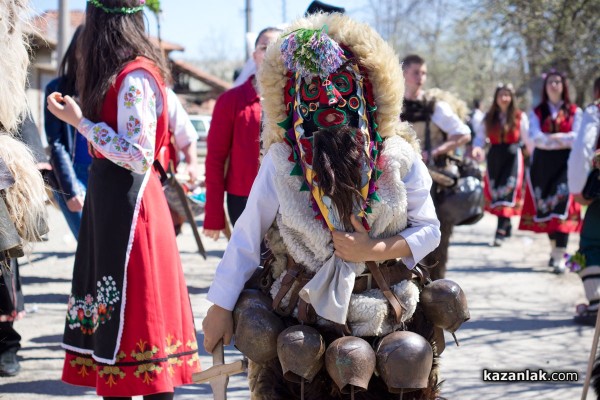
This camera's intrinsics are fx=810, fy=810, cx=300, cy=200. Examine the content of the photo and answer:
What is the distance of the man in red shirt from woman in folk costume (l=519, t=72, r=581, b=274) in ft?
16.9

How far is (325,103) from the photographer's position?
2.93 m

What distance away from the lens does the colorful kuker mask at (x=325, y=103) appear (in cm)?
289

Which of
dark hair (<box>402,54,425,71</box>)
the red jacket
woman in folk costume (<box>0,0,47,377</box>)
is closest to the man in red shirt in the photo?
the red jacket

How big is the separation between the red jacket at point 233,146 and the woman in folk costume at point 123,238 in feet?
3.24

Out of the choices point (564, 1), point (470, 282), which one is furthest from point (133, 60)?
point (564, 1)

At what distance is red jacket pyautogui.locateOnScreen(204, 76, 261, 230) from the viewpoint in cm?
484

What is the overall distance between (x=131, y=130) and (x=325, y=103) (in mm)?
1125

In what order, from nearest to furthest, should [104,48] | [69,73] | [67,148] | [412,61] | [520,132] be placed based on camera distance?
1. [104,48]
2. [69,73]
3. [67,148]
4. [412,61]
5. [520,132]

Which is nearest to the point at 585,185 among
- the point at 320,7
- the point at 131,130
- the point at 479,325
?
the point at 479,325

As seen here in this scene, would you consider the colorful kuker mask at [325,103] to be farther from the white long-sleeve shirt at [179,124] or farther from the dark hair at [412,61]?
the dark hair at [412,61]

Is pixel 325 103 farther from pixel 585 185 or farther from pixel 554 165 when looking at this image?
pixel 554 165

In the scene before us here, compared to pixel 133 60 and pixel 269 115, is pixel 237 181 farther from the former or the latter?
pixel 269 115

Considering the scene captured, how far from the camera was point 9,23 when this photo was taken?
330 centimetres

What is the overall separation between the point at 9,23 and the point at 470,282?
240 inches
